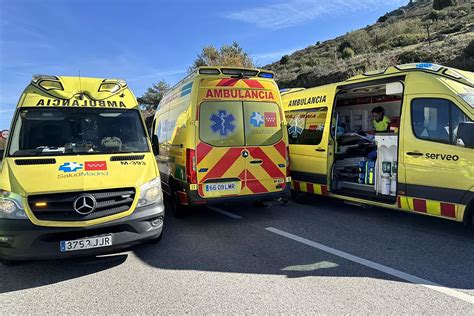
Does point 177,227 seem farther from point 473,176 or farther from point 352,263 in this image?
point 473,176

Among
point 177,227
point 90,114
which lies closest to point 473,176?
point 177,227

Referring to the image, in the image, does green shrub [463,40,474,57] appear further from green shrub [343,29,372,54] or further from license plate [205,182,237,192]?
license plate [205,182,237,192]

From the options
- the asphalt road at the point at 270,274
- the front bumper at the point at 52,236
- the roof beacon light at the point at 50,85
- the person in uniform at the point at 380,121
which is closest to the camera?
the asphalt road at the point at 270,274

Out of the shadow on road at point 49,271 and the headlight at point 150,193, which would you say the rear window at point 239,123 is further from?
the shadow on road at point 49,271

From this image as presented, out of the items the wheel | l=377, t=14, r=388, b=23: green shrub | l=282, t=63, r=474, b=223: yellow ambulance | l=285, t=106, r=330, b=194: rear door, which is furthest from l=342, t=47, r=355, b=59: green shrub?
the wheel

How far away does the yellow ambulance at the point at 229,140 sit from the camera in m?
6.25

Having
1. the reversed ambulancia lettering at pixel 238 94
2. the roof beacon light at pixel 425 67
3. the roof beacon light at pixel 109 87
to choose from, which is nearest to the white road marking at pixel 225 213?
the reversed ambulancia lettering at pixel 238 94

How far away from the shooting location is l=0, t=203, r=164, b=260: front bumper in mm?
4000

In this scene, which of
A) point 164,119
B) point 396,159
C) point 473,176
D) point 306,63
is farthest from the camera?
point 306,63

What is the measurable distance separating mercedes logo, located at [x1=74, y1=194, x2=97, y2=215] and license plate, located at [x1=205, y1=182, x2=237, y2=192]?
2.26 m

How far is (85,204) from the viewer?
4.25m

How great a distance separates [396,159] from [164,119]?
206 inches

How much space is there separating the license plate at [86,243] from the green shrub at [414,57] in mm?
18082

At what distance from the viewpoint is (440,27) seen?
27.8 metres
